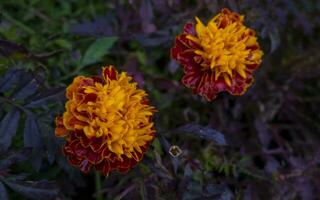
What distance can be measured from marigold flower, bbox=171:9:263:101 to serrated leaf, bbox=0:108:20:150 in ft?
1.25

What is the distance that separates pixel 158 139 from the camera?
4.11ft

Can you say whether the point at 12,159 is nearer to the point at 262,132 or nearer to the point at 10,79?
the point at 10,79

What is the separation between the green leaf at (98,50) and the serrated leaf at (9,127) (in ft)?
1.32

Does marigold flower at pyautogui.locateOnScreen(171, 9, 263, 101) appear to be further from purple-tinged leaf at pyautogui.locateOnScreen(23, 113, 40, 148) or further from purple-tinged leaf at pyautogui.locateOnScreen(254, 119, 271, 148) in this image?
purple-tinged leaf at pyautogui.locateOnScreen(254, 119, 271, 148)

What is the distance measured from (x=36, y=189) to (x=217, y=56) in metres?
0.47

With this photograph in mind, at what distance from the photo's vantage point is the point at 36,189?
1.11 meters

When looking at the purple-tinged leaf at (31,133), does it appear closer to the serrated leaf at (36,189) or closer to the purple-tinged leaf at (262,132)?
the serrated leaf at (36,189)

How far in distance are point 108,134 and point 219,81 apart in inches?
11.3

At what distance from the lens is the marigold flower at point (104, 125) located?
3.50 ft

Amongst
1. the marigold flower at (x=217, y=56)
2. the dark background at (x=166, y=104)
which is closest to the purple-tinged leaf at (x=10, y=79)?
the dark background at (x=166, y=104)

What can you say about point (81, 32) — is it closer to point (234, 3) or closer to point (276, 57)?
point (234, 3)

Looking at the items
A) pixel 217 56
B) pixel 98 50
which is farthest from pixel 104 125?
pixel 98 50

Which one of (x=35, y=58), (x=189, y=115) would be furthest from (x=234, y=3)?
(x=35, y=58)

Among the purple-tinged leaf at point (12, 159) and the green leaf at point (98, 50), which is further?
the green leaf at point (98, 50)
